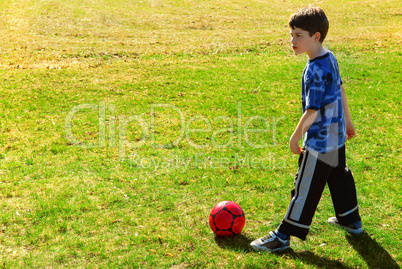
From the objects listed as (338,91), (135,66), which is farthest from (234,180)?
(135,66)

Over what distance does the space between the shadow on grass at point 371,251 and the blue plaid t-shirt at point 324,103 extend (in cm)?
135

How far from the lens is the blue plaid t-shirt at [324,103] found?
4484 millimetres

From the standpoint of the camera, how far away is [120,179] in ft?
23.7

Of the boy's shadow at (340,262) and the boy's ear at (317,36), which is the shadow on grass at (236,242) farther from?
the boy's ear at (317,36)

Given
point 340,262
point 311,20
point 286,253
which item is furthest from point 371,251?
point 311,20

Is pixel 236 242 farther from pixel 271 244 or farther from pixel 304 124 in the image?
pixel 304 124

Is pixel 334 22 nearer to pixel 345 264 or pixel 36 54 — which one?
pixel 36 54

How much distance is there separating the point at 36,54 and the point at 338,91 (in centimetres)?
1379

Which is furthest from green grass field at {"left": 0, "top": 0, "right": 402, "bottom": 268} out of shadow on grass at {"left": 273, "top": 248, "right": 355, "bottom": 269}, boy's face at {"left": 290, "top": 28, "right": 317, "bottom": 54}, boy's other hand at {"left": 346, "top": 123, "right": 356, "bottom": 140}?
boy's face at {"left": 290, "top": 28, "right": 317, "bottom": 54}

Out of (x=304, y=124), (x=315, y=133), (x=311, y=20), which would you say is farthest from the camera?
(x=315, y=133)

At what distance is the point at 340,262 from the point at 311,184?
100cm

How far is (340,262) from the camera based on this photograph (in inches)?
192

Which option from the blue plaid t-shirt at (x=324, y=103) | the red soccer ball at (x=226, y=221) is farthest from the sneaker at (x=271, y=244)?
the blue plaid t-shirt at (x=324, y=103)

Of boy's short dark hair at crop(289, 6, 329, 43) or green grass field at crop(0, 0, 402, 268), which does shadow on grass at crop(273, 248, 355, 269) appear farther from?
boy's short dark hair at crop(289, 6, 329, 43)
